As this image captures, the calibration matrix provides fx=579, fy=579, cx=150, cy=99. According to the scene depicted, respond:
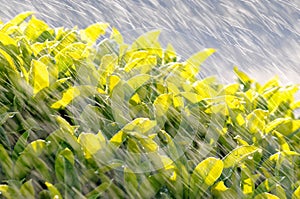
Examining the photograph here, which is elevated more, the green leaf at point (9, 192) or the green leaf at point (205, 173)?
the green leaf at point (205, 173)

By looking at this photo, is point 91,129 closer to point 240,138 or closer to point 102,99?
point 102,99

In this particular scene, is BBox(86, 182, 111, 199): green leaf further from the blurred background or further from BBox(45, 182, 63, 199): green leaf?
the blurred background

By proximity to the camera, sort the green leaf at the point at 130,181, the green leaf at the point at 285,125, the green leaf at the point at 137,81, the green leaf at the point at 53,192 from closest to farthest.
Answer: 1. the green leaf at the point at 53,192
2. the green leaf at the point at 130,181
3. the green leaf at the point at 137,81
4. the green leaf at the point at 285,125

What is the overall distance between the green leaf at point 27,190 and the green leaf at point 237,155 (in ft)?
2.52

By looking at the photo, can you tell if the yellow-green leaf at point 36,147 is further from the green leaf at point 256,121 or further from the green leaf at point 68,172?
the green leaf at point 256,121

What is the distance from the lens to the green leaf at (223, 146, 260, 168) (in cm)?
232

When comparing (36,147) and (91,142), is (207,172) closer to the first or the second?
(91,142)

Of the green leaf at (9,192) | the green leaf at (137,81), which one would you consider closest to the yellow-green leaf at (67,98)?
the green leaf at (137,81)

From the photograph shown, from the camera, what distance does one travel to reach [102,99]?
2.51m

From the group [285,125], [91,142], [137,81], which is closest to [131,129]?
[91,142]

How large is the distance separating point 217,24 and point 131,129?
319 inches

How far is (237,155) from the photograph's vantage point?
2.34m

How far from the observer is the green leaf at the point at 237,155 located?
2324 millimetres

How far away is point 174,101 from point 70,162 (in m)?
0.62
